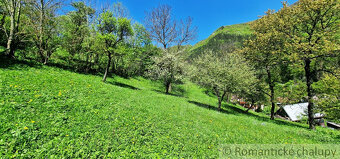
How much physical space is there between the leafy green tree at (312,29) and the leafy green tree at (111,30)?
64.0 ft

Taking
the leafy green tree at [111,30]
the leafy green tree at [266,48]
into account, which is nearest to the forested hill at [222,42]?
the leafy green tree at [266,48]

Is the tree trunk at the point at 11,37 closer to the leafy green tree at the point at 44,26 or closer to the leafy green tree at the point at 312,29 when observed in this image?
the leafy green tree at the point at 44,26

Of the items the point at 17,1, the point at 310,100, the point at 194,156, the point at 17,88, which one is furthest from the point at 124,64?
the point at 310,100

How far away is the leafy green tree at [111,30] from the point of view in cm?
1576

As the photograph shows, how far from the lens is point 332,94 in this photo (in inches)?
507

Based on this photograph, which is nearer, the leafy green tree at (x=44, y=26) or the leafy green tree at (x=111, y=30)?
the leafy green tree at (x=44, y=26)

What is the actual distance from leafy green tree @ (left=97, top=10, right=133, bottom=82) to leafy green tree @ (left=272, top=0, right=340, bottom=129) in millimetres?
19515

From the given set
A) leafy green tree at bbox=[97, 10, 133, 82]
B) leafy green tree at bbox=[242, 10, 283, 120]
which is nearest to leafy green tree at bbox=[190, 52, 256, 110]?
leafy green tree at bbox=[242, 10, 283, 120]

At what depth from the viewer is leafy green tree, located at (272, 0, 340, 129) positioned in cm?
1262

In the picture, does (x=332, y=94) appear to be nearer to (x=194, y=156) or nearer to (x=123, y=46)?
(x=194, y=156)

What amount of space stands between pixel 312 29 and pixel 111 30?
23519mm

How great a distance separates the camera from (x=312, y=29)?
14.0 meters

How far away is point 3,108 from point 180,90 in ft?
93.7

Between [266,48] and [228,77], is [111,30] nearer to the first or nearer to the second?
[228,77]
